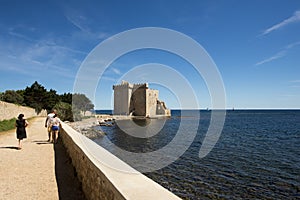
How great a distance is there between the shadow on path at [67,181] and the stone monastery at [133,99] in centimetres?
4760

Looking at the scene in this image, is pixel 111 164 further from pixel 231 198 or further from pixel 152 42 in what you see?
pixel 152 42

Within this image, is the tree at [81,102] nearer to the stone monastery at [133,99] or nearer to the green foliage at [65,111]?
the green foliage at [65,111]

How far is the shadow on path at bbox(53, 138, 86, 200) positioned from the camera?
157 inches

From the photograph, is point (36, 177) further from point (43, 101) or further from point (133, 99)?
point (133, 99)

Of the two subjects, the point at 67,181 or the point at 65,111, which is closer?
the point at 67,181

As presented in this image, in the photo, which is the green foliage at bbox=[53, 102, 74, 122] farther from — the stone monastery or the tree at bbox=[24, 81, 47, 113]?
the stone monastery

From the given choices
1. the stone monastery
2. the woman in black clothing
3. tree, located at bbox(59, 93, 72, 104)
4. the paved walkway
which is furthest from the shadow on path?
the stone monastery

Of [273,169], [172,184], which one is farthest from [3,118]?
[273,169]

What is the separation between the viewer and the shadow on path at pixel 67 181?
3987 mm

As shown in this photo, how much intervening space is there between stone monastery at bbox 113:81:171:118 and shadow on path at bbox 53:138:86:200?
156 ft

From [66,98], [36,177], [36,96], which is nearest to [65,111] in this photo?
[36,96]

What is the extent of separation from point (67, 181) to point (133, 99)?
54033 millimetres

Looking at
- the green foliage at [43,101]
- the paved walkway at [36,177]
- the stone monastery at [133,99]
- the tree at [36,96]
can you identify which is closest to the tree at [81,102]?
the green foliage at [43,101]

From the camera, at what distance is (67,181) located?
4.72 m
